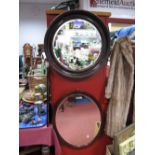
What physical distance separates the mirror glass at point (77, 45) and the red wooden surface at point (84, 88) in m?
0.12

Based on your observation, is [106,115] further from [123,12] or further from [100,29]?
[123,12]

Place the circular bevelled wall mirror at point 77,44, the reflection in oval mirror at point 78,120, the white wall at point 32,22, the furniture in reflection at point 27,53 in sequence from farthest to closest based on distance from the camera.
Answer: the white wall at point 32,22 → the furniture in reflection at point 27,53 → the reflection in oval mirror at point 78,120 → the circular bevelled wall mirror at point 77,44

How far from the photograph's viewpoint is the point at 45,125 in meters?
1.61

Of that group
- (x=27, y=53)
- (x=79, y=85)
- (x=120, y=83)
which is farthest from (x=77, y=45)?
(x=27, y=53)

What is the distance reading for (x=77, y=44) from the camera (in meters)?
1.78

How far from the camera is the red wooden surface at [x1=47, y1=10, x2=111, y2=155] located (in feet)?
5.85

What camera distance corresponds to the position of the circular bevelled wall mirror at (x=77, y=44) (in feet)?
5.57

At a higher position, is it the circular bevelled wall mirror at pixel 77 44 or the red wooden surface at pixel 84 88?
the circular bevelled wall mirror at pixel 77 44

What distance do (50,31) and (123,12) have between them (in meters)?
2.30

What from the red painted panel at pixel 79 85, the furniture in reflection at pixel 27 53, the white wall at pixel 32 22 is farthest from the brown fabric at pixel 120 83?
the white wall at pixel 32 22

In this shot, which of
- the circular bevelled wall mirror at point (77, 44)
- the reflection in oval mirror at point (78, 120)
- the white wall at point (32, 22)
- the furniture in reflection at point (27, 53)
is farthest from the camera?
the white wall at point (32, 22)

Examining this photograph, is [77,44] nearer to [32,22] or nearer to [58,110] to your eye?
[58,110]

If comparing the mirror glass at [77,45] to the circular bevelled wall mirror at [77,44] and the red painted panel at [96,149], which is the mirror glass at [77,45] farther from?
the red painted panel at [96,149]
